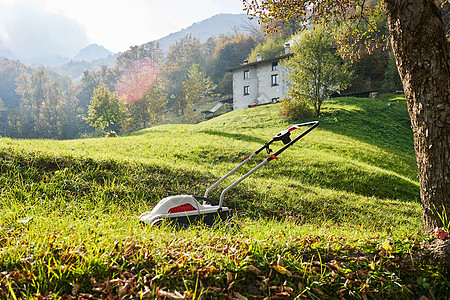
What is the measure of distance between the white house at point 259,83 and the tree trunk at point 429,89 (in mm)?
31924

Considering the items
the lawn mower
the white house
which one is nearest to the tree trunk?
the lawn mower

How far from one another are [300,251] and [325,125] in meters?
18.1

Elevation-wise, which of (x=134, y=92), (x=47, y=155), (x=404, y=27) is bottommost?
(x=47, y=155)

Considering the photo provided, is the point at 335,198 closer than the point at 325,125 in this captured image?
Yes

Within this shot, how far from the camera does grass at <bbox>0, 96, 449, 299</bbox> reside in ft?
7.87

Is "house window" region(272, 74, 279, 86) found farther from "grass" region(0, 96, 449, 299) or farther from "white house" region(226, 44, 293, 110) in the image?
"grass" region(0, 96, 449, 299)

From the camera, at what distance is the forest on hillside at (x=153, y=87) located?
130ft

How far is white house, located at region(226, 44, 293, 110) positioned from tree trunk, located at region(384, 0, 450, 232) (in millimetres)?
31924

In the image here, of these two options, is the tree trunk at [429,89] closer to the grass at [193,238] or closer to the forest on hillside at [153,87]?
the grass at [193,238]

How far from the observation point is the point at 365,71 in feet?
125

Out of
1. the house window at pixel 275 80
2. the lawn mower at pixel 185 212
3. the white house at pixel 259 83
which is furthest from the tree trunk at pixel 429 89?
the house window at pixel 275 80

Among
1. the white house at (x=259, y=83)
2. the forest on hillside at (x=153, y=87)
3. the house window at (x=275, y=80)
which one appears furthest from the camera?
the forest on hillside at (x=153, y=87)

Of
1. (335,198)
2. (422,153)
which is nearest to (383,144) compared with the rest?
(335,198)

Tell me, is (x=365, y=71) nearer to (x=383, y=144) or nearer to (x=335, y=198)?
(x=383, y=144)
